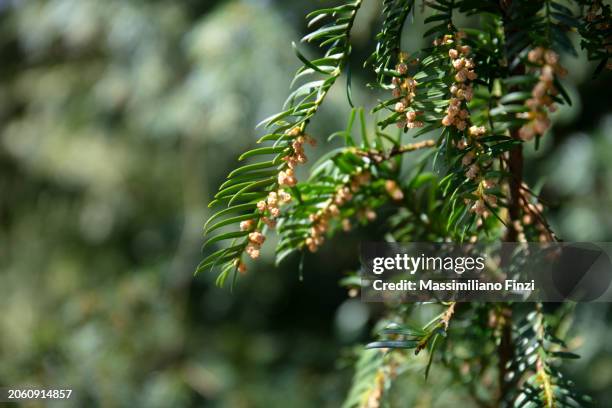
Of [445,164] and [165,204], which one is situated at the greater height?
[165,204]

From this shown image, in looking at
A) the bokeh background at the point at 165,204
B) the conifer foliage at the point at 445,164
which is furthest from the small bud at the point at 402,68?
the bokeh background at the point at 165,204

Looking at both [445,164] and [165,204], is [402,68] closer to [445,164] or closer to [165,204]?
[445,164]

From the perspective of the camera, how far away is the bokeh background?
4.25 ft

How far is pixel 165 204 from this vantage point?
6.47 feet

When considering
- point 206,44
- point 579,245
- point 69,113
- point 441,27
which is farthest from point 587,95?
point 69,113

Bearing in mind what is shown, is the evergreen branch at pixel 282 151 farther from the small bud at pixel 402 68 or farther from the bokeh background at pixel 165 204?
the bokeh background at pixel 165 204

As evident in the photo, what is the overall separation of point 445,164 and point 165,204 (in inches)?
67.5

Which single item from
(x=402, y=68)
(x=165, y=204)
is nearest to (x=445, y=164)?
(x=402, y=68)

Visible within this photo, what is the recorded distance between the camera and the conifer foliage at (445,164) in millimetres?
308

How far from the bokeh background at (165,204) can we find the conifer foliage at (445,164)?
0.88 ft

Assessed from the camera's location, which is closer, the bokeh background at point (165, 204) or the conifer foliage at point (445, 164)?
the conifer foliage at point (445, 164)

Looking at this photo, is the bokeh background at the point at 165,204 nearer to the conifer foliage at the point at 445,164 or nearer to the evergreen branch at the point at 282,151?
the conifer foliage at the point at 445,164

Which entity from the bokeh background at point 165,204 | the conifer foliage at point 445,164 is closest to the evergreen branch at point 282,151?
the conifer foliage at point 445,164

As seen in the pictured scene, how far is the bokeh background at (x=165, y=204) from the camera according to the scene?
51.0 inches
